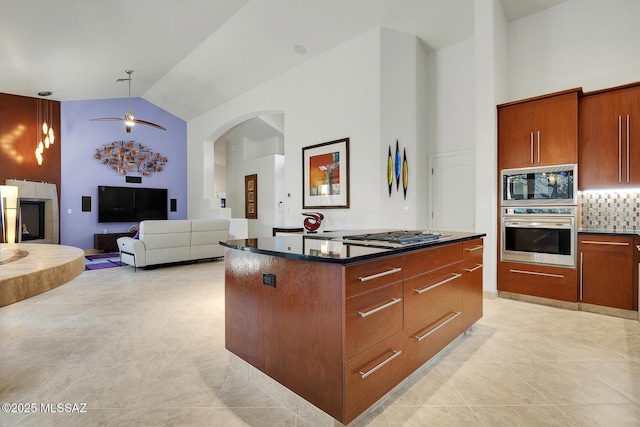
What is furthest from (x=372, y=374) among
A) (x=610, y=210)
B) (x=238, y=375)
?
(x=610, y=210)

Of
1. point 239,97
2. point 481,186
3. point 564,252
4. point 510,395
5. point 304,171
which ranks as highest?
point 239,97

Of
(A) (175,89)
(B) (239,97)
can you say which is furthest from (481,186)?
(A) (175,89)

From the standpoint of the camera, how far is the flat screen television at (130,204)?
8.44 metres

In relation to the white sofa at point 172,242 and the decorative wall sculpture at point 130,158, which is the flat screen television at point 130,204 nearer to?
the decorative wall sculpture at point 130,158

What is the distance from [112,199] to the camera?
8.55 metres

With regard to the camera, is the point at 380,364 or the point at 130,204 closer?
the point at 380,364

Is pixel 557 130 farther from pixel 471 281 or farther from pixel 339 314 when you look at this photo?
pixel 339 314

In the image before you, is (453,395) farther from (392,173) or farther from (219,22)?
(219,22)

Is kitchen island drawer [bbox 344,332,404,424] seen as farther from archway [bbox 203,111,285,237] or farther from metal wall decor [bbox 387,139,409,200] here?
archway [bbox 203,111,285,237]

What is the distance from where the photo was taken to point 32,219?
24.2 ft

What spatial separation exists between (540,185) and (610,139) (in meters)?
0.77

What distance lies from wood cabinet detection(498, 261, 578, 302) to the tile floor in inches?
8.3

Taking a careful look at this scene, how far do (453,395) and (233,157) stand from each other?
10.7m

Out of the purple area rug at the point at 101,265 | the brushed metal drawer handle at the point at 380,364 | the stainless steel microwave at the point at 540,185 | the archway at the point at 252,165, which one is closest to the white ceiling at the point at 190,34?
the archway at the point at 252,165
